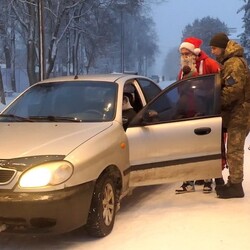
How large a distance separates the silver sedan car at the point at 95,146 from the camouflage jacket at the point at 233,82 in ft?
0.55

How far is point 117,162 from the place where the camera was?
179 inches

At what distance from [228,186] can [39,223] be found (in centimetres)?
268

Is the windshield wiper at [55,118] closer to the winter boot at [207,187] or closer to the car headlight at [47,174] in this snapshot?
the car headlight at [47,174]

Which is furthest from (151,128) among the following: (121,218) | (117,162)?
(121,218)

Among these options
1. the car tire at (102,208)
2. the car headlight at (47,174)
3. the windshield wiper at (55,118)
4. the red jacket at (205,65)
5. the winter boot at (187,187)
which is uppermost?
the red jacket at (205,65)

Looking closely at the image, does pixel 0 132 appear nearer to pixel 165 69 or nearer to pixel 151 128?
pixel 151 128

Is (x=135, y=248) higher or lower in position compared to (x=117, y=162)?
lower

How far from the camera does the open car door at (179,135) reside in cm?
493

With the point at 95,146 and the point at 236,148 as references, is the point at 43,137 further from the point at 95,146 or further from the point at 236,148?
the point at 236,148

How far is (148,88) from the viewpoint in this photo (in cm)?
615

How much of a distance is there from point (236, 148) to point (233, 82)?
0.76 metres

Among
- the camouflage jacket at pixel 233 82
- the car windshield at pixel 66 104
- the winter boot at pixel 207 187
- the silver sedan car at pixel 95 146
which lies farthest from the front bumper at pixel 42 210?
the winter boot at pixel 207 187

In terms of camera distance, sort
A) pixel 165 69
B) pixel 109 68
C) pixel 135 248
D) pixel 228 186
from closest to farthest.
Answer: pixel 135 248
pixel 228 186
pixel 109 68
pixel 165 69

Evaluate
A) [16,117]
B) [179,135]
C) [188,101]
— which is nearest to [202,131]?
[179,135]
